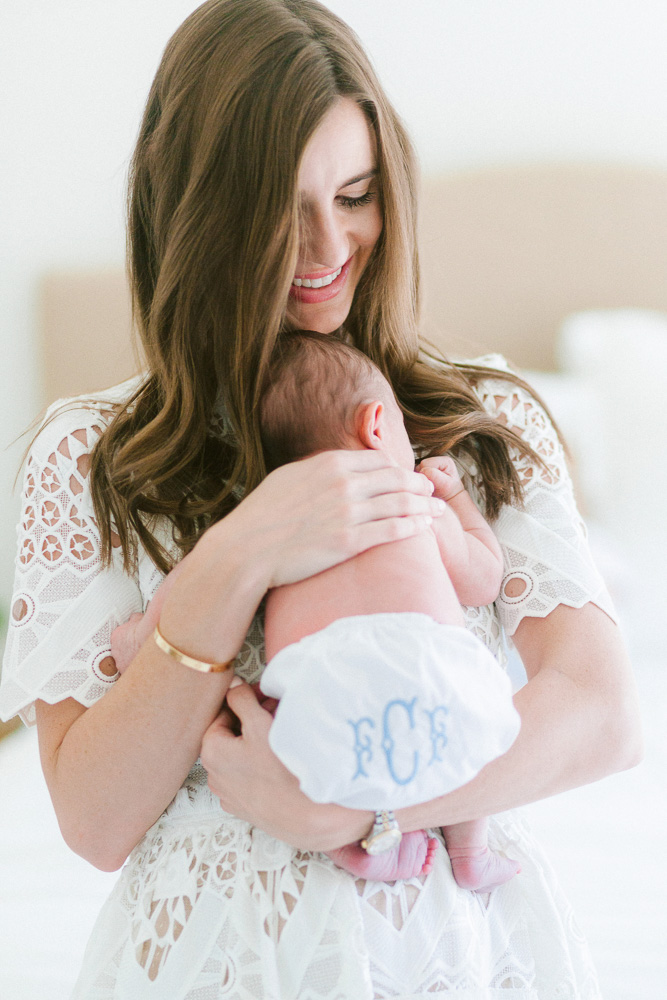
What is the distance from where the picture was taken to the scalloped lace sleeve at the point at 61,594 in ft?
3.17

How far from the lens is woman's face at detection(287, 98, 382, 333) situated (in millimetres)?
970

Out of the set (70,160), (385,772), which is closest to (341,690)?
(385,772)

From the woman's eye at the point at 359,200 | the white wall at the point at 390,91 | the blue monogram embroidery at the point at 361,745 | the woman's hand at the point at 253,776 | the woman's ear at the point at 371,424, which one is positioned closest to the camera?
the blue monogram embroidery at the point at 361,745

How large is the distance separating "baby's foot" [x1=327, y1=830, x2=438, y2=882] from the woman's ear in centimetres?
40

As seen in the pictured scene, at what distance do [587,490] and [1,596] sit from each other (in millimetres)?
1614

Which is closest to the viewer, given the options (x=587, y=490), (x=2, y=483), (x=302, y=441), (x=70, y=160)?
(x=302, y=441)

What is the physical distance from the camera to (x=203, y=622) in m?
0.84

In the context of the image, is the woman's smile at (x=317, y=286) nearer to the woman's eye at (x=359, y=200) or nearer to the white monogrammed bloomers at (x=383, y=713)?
the woman's eye at (x=359, y=200)

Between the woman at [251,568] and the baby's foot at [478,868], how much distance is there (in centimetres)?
2

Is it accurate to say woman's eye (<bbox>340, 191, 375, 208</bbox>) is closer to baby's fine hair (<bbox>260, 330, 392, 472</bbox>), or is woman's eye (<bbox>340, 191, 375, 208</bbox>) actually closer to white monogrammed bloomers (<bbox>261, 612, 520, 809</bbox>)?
baby's fine hair (<bbox>260, 330, 392, 472</bbox>)

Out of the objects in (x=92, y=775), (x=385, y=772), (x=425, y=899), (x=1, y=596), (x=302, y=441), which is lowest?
(x=1, y=596)

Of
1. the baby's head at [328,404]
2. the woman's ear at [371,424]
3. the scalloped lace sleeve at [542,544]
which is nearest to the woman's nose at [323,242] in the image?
the baby's head at [328,404]

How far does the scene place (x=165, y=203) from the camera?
40.8 inches

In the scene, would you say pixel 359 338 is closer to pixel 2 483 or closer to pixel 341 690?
pixel 341 690
